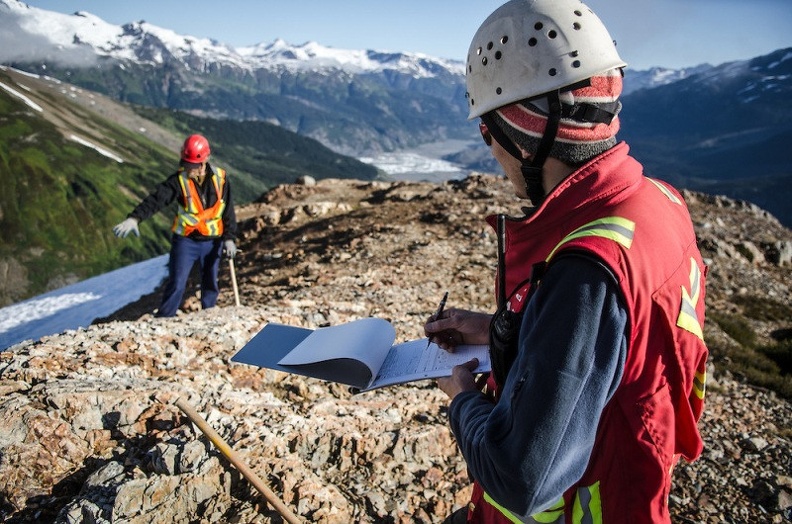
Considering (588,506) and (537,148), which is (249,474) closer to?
(588,506)

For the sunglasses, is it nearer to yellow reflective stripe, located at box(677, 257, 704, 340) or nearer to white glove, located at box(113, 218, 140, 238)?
yellow reflective stripe, located at box(677, 257, 704, 340)

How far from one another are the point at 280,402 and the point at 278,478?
4.11 feet

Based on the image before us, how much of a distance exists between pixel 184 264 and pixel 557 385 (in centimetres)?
796

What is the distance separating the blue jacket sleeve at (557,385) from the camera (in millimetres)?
1365

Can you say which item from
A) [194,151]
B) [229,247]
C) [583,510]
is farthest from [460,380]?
[229,247]

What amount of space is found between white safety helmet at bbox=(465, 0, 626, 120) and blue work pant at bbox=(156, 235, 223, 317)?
720cm

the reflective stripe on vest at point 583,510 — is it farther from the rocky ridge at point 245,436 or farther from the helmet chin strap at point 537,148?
the rocky ridge at point 245,436

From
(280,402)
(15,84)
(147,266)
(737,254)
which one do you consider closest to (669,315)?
(280,402)

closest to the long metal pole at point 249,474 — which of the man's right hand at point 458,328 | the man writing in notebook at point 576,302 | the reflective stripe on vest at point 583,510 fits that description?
the man's right hand at point 458,328

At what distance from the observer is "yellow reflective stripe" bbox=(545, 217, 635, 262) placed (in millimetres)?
1437

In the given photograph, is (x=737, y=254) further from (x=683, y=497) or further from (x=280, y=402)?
(x=280, y=402)

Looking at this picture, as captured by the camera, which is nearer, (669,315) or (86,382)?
(669,315)

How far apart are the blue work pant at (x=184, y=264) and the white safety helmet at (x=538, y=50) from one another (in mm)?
7204

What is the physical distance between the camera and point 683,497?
4746mm
